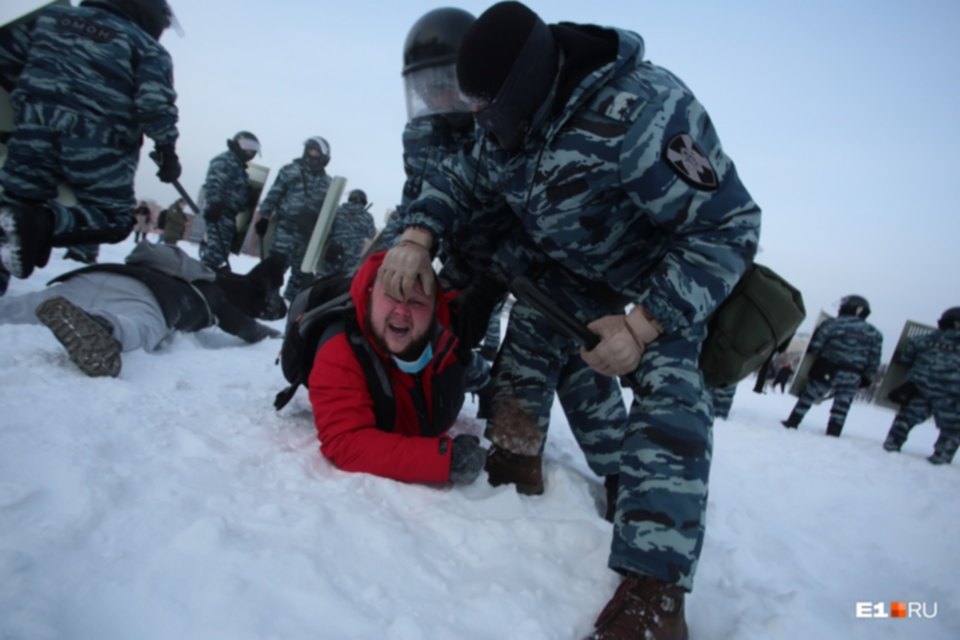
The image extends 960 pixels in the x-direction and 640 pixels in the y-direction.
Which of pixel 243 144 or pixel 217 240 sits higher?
pixel 243 144

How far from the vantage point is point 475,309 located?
1740mm

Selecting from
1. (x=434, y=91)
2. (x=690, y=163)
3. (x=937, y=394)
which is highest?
(x=434, y=91)

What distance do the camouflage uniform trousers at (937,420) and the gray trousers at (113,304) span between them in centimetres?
603

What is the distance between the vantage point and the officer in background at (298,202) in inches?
199

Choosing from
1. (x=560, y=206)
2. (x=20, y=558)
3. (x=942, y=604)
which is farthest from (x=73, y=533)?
(x=942, y=604)

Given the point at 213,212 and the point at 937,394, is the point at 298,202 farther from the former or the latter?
the point at 937,394

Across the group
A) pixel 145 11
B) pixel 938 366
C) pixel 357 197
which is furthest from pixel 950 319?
pixel 145 11

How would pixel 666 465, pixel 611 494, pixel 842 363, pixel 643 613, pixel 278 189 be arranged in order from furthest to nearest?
pixel 842 363 → pixel 278 189 → pixel 611 494 → pixel 666 465 → pixel 643 613

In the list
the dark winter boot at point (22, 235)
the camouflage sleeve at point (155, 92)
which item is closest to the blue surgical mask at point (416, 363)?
the dark winter boot at point (22, 235)

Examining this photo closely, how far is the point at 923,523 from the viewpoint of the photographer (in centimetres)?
235

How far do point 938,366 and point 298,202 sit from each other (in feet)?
21.7

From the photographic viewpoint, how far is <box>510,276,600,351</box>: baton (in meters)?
1.12

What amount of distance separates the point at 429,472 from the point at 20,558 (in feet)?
2.65

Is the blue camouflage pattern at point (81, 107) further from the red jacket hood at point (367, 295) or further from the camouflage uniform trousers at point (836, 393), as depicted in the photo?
the camouflage uniform trousers at point (836, 393)
